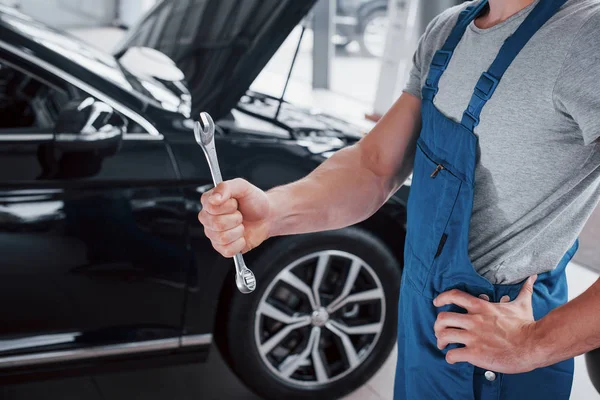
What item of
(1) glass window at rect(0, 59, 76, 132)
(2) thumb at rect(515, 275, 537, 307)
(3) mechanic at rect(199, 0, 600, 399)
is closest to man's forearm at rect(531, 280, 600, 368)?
(3) mechanic at rect(199, 0, 600, 399)

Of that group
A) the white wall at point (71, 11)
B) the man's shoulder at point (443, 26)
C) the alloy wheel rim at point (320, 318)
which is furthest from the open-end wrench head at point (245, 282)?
the white wall at point (71, 11)

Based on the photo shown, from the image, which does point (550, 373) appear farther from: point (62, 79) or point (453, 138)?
point (62, 79)

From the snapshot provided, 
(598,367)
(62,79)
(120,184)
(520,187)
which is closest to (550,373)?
(598,367)

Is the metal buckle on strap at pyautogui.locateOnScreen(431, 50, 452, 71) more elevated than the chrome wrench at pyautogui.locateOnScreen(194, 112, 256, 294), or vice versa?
the metal buckle on strap at pyautogui.locateOnScreen(431, 50, 452, 71)

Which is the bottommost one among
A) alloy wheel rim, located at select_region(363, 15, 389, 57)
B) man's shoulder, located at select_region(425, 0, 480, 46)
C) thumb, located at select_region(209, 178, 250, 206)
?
alloy wheel rim, located at select_region(363, 15, 389, 57)

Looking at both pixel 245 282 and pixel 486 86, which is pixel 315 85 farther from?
pixel 245 282

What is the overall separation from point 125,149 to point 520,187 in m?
1.24

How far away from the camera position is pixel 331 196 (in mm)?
1174

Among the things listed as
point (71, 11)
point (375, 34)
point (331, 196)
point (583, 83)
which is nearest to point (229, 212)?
point (331, 196)

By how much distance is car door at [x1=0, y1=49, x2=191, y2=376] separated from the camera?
187 cm

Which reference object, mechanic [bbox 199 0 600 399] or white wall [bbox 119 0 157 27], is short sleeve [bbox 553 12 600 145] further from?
white wall [bbox 119 0 157 27]

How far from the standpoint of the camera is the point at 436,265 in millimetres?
1101

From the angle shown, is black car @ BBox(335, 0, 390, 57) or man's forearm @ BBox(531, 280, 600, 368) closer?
man's forearm @ BBox(531, 280, 600, 368)

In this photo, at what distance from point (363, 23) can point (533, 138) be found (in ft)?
26.1
